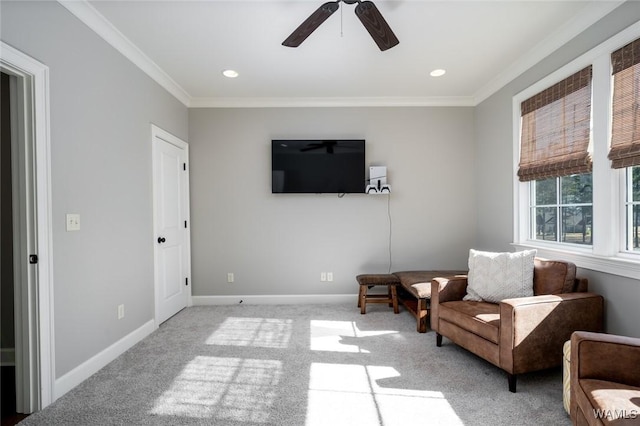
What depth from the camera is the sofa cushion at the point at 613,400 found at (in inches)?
44.3

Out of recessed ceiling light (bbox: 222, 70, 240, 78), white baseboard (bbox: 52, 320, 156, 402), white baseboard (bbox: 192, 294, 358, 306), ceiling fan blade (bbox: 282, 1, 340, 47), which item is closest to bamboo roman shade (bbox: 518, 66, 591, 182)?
ceiling fan blade (bbox: 282, 1, 340, 47)

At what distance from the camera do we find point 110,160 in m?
2.45

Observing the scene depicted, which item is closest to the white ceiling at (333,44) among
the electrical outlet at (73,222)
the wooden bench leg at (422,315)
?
the electrical outlet at (73,222)

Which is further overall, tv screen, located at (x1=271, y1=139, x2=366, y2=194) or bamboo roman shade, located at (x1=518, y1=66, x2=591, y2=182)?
tv screen, located at (x1=271, y1=139, x2=366, y2=194)

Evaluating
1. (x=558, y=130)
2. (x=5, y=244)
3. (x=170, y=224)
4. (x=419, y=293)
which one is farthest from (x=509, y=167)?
(x=5, y=244)

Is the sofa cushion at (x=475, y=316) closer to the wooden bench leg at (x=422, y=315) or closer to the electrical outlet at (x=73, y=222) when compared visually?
the wooden bench leg at (x=422, y=315)

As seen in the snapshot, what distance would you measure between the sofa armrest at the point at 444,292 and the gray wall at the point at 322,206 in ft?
4.16

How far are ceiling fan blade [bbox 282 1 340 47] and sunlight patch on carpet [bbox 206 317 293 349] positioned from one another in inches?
95.7

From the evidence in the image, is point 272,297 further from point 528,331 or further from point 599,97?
point 599,97

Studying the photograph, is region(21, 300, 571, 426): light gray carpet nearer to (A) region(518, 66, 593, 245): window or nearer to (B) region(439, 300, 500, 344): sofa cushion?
(B) region(439, 300, 500, 344): sofa cushion

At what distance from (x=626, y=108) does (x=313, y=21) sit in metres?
2.12

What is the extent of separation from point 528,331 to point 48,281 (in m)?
2.99

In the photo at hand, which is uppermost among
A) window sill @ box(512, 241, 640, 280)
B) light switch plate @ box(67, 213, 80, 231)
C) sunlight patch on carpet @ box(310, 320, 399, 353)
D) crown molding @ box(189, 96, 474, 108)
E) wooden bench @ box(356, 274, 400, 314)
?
crown molding @ box(189, 96, 474, 108)

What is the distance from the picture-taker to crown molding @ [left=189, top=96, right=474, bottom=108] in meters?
3.82
